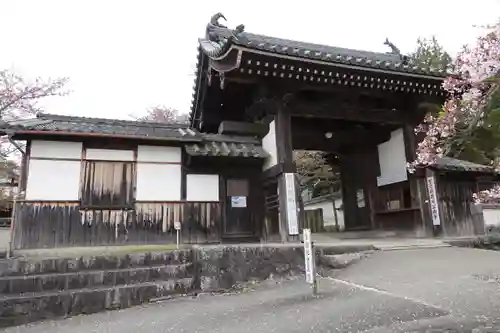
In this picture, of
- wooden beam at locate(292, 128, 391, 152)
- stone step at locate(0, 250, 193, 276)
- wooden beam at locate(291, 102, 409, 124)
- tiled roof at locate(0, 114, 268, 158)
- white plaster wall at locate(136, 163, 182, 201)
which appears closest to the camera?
stone step at locate(0, 250, 193, 276)

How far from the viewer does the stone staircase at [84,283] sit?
5766 millimetres

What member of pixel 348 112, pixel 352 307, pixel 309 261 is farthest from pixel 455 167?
pixel 352 307

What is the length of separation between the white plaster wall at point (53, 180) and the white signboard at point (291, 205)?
518 cm

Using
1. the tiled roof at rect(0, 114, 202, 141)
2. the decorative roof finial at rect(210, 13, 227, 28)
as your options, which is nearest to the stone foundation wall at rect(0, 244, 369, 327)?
the tiled roof at rect(0, 114, 202, 141)

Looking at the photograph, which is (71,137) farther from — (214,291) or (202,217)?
(214,291)

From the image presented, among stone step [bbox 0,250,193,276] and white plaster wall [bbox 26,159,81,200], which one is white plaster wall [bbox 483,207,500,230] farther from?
white plaster wall [bbox 26,159,81,200]

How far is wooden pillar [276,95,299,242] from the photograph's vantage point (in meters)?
8.80

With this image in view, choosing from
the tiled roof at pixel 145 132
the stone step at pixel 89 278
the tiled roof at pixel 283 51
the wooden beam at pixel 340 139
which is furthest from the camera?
the wooden beam at pixel 340 139

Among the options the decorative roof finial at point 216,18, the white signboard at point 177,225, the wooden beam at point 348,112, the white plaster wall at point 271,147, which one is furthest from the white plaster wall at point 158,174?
the decorative roof finial at point 216,18

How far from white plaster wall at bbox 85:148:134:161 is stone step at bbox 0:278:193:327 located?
398 centimetres

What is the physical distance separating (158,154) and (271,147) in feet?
10.1

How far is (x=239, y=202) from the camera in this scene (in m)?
10.3

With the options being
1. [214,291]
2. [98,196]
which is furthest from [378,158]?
[98,196]

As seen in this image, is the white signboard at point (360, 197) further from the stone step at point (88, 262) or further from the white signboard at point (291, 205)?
the stone step at point (88, 262)
